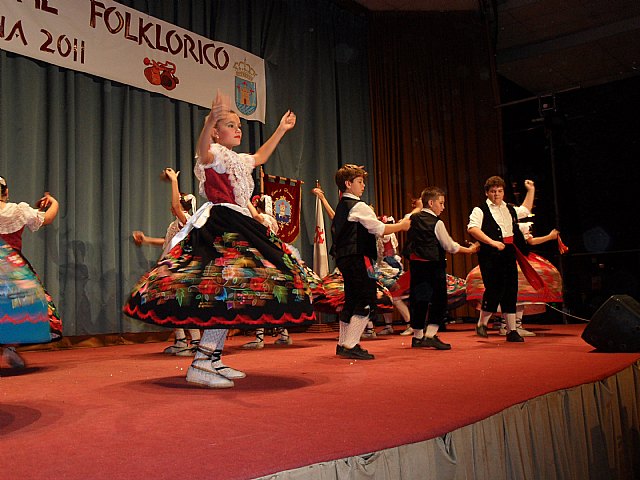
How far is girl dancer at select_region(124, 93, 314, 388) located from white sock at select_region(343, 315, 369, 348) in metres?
1.18

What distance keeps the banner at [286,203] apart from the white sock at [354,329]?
3.74 m

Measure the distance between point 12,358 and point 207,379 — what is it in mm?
1741

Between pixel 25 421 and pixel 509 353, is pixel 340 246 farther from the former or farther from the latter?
pixel 25 421

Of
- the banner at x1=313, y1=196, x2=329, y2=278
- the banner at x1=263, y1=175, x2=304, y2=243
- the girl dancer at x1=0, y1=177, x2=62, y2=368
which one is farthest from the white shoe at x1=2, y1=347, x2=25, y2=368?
the banner at x1=313, y1=196, x2=329, y2=278

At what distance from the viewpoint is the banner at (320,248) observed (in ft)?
26.6

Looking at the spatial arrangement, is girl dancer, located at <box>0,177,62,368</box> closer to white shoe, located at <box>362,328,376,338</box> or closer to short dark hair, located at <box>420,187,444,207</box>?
short dark hair, located at <box>420,187,444,207</box>

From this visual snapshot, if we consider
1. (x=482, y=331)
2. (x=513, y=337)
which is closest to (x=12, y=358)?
(x=513, y=337)

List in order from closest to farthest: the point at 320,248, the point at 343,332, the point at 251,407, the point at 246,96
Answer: the point at 251,407 → the point at 343,332 → the point at 246,96 → the point at 320,248

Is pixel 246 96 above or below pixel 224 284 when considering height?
above

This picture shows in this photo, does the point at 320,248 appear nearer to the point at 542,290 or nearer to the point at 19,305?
the point at 542,290

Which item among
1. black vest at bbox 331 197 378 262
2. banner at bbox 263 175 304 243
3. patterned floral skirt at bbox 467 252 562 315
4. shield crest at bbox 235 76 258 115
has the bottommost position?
patterned floral skirt at bbox 467 252 562 315

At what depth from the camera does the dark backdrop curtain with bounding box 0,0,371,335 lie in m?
5.62

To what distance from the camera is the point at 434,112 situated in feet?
32.4

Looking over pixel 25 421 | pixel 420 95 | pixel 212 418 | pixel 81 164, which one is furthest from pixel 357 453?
pixel 420 95
